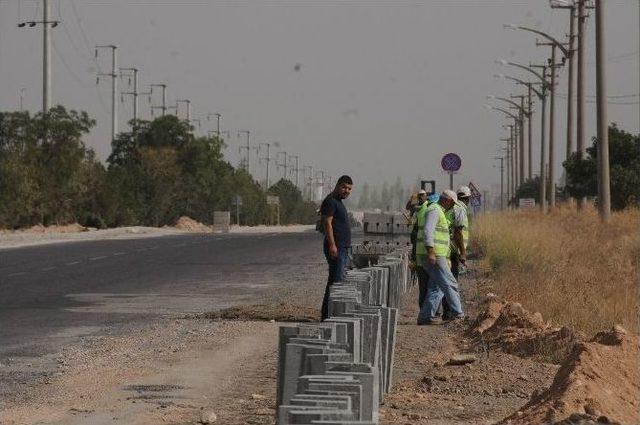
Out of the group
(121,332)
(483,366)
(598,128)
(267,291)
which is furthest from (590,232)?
(483,366)

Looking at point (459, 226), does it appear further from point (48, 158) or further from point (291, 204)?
point (291, 204)

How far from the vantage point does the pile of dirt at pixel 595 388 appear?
9453 millimetres

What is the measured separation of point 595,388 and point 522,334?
5.35 m

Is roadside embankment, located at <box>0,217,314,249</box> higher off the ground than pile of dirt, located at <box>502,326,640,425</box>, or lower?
higher

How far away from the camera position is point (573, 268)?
26625mm

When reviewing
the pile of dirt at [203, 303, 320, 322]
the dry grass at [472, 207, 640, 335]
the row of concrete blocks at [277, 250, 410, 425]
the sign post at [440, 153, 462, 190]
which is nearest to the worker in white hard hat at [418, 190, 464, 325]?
the dry grass at [472, 207, 640, 335]

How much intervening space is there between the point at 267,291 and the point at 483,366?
13.6 metres

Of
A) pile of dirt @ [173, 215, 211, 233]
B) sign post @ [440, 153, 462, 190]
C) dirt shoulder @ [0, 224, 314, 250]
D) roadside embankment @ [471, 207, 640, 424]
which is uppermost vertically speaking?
sign post @ [440, 153, 462, 190]

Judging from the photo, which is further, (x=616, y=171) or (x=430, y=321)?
(x=616, y=171)

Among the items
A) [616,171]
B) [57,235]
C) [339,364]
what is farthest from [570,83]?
[339,364]

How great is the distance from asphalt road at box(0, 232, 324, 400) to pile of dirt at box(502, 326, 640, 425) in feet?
15.4

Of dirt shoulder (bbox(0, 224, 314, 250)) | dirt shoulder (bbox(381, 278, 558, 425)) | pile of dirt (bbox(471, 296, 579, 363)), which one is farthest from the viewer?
dirt shoulder (bbox(0, 224, 314, 250))

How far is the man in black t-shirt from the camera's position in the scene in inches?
707

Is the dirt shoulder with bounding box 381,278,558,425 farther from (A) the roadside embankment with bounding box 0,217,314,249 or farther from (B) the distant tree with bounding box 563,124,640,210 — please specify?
(B) the distant tree with bounding box 563,124,640,210
